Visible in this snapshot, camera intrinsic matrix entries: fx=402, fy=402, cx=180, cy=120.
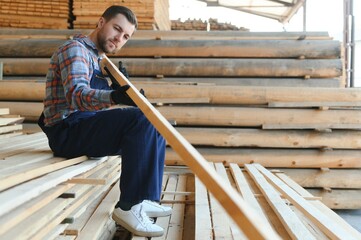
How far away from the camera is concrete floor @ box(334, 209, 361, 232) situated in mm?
7082

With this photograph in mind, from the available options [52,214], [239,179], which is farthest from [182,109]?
[52,214]

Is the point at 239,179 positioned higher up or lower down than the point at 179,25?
lower down

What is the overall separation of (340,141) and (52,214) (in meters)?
6.22

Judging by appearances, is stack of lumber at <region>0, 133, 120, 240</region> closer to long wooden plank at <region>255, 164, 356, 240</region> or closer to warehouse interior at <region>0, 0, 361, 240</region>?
warehouse interior at <region>0, 0, 361, 240</region>

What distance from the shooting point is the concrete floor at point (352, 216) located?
7.08 meters

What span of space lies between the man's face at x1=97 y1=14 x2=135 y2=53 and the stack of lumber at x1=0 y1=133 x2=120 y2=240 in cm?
110

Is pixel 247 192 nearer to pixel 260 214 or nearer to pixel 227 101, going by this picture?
pixel 260 214

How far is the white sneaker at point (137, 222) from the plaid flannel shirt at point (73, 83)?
90 centimetres

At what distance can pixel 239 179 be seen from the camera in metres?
5.29

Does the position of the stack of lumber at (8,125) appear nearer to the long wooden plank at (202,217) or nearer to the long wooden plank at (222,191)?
the long wooden plank at (202,217)

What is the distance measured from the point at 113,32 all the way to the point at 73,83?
0.76 m

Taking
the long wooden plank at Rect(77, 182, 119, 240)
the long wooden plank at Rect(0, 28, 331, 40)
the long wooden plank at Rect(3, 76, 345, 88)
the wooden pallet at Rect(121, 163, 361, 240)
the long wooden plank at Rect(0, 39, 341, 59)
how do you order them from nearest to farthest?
the long wooden plank at Rect(77, 182, 119, 240) < the wooden pallet at Rect(121, 163, 361, 240) < the long wooden plank at Rect(3, 76, 345, 88) < the long wooden plank at Rect(0, 39, 341, 59) < the long wooden plank at Rect(0, 28, 331, 40)

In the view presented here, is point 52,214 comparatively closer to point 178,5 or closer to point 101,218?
point 101,218

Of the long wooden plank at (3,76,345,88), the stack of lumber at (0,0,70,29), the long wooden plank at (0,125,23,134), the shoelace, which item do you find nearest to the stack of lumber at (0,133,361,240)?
the shoelace
